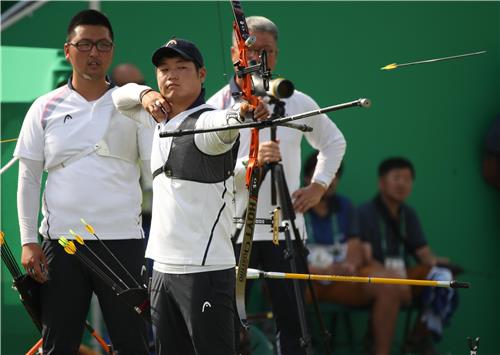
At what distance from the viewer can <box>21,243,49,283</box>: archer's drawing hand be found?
4180mm

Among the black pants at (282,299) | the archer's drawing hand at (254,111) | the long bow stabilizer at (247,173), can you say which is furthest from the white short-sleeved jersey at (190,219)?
the black pants at (282,299)

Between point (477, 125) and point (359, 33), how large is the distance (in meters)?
1.03

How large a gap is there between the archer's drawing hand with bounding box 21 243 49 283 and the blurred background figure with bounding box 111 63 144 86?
81.1 inches

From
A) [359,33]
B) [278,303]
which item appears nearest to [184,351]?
[278,303]

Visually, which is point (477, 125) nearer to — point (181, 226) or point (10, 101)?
point (10, 101)

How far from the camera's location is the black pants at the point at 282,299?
4664 millimetres

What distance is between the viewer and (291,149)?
480 centimetres

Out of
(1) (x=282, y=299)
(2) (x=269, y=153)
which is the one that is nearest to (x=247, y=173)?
(2) (x=269, y=153)

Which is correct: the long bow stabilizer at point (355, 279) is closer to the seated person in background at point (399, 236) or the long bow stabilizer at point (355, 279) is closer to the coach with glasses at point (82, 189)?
the coach with glasses at point (82, 189)

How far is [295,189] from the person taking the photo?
487 centimetres

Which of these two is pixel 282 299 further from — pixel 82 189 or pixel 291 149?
pixel 82 189

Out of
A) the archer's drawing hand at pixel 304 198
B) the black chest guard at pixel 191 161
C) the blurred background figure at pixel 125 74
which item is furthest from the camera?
the blurred background figure at pixel 125 74

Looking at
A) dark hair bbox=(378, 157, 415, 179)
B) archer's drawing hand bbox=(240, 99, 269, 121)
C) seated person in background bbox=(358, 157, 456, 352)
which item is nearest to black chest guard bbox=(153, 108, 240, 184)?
archer's drawing hand bbox=(240, 99, 269, 121)

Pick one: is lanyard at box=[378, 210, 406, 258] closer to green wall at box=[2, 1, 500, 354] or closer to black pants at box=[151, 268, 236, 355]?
green wall at box=[2, 1, 500, 354]
